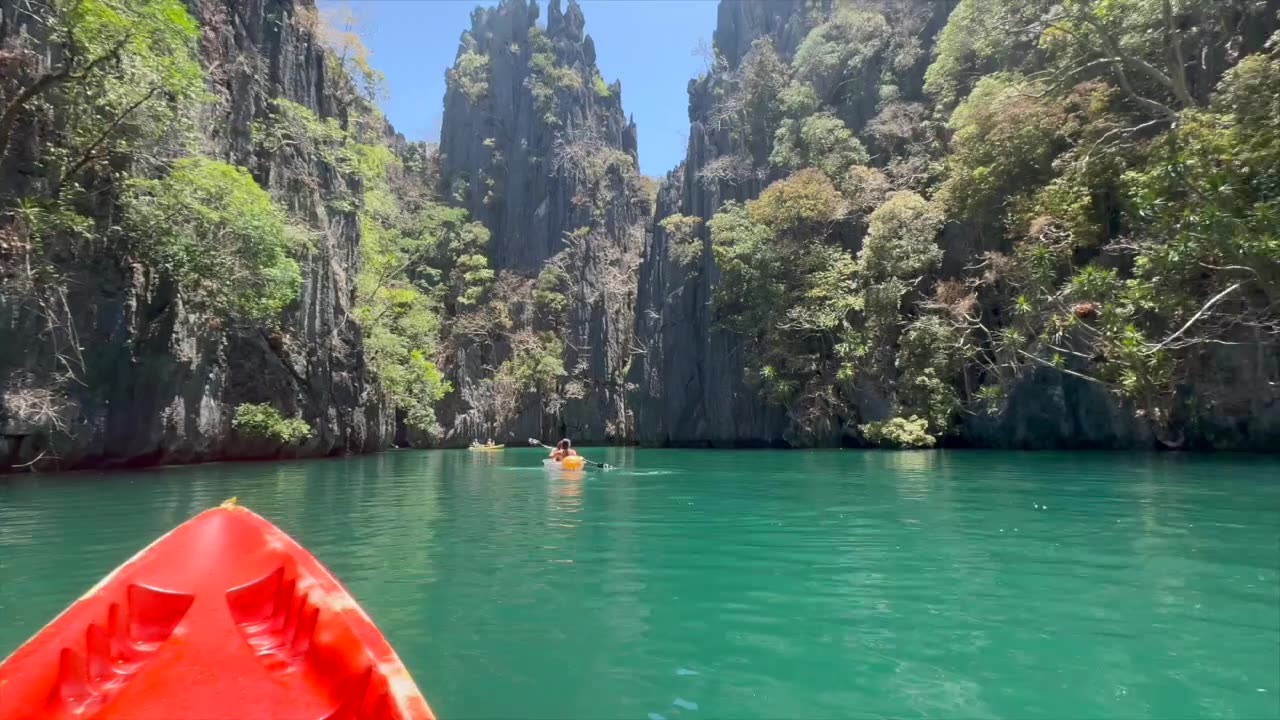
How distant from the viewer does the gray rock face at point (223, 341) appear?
46.0 feet

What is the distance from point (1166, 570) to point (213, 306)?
1909 cm

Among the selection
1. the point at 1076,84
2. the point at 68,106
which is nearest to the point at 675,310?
the point at 1076,84

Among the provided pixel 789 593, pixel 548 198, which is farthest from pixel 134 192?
pixel 548 198

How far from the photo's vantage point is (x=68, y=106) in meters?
13.7

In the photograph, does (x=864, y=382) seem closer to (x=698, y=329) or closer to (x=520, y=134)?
(x=698, y=329)

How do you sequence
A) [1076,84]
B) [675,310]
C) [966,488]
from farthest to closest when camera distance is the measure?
[675,310] < [1076,84] < [966,488]

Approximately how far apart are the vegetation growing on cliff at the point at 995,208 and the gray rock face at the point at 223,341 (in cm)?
1542

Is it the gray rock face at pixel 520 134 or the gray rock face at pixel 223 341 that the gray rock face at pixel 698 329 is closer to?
the gray rock face at pixel 520 134

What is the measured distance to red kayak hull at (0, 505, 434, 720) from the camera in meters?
2.72

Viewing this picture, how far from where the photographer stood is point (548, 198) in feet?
152

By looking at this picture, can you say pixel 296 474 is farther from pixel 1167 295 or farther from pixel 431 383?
pixel 431 383

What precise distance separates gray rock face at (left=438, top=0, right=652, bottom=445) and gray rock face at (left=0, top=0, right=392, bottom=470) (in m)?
13.4

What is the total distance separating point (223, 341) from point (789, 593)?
1891 cm

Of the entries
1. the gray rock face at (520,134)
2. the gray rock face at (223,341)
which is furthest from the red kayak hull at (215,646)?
the gray rock face at (520,134)
